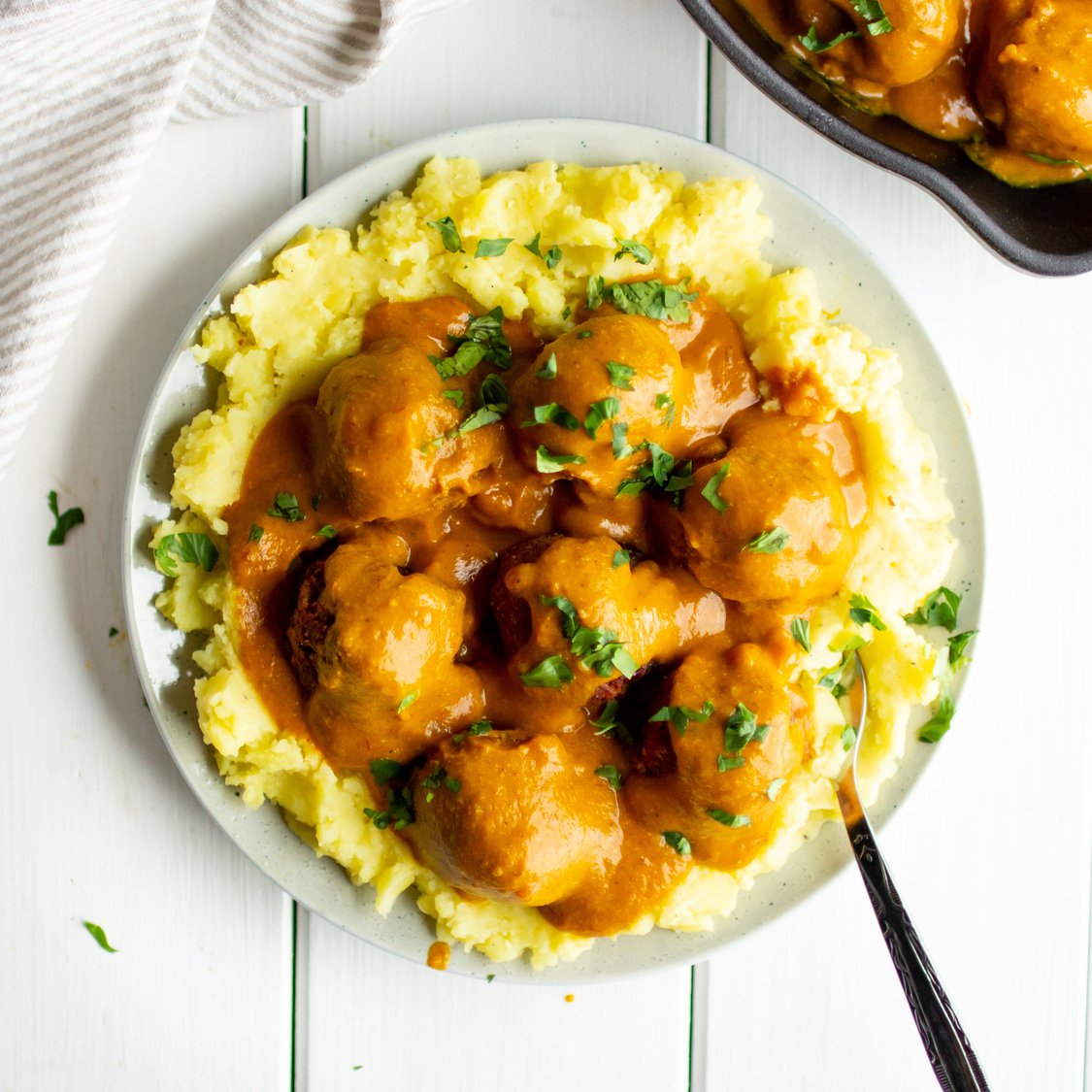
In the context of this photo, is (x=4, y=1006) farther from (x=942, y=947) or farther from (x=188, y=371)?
(x=942, y=947)

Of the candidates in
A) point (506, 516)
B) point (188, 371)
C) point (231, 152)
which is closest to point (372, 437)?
point (506, 516)

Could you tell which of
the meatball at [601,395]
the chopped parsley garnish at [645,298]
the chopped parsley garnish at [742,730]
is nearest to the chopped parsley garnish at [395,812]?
the chopped parsley garnish at [742,730]

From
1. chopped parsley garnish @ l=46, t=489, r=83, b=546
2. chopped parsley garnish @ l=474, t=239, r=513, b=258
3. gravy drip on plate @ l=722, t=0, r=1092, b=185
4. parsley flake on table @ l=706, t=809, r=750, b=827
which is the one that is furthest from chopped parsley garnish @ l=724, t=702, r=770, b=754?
chopped parsley garnish @ l=46, t=489, r=83, b=546

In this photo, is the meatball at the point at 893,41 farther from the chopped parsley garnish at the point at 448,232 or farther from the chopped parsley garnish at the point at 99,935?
the chopped parsley garnish at the point at 99,935

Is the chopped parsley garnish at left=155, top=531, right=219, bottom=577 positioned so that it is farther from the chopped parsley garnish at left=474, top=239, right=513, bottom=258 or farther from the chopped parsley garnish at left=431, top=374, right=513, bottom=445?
the chopped parsley garnish at left=474, top=239, right=513, bottom=258

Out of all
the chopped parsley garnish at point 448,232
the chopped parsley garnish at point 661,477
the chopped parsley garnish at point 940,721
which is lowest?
the chopped parsley garnish at point 940,721

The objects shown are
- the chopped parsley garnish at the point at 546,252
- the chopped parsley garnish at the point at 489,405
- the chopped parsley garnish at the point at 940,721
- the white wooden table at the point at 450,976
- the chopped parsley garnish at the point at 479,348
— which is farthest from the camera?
the white wooden table at the point at 450,976

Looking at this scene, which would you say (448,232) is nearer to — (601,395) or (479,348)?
(479,348)
